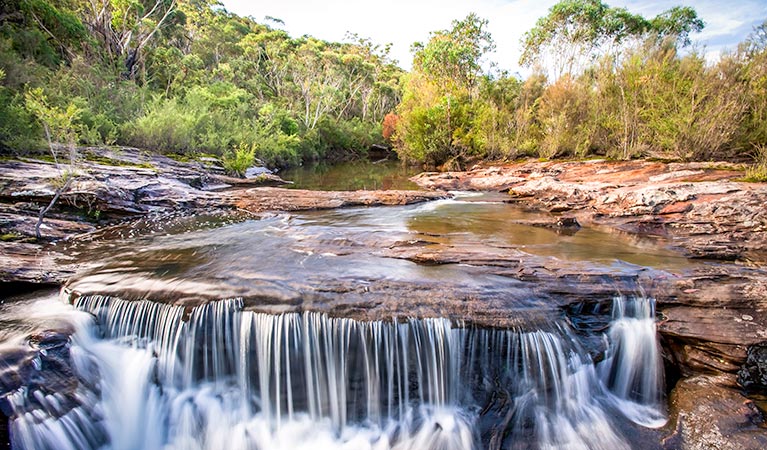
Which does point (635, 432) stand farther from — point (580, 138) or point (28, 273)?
point (580, 138)

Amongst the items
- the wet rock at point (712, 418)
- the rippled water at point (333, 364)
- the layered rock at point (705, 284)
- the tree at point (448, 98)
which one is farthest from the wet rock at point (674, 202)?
the tree at point (448, 98)

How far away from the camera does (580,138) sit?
18500 millimetres

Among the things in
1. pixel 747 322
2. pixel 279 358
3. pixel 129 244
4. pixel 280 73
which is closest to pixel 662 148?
pixel 747 322

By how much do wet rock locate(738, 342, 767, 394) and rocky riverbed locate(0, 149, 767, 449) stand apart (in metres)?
0.01

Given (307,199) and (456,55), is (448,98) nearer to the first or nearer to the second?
(456,55)

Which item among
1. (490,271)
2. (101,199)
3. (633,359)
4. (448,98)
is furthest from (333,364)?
(448,98)

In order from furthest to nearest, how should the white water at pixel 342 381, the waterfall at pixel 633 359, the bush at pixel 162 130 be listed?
the bush at pixel 162 130 → the waterfall at pixel 633 359 → the white water at pixel 342 381

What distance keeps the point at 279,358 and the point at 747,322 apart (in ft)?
18.7

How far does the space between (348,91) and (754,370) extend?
46.8m

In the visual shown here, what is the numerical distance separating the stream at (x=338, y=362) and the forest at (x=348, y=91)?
13.8 ft

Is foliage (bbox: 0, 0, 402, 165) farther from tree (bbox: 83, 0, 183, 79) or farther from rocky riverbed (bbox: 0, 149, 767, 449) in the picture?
rocky riverbed (bbox: 0, 149, 767, 449)

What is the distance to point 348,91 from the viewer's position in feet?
151

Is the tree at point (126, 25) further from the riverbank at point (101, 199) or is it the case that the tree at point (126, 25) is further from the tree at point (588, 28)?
the tree at point (588, 28)

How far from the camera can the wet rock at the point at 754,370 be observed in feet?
13.2
